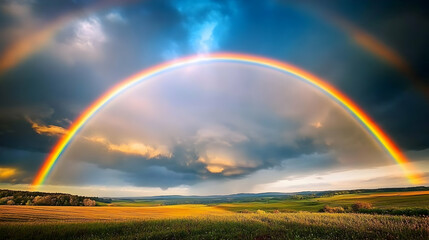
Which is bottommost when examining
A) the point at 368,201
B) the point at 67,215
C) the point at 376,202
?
the point at 376,202

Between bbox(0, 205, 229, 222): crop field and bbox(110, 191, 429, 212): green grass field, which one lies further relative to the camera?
bbox(110, 191, 429, 212): green grass field

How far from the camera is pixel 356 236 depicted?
10.7m

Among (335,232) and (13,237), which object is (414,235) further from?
(13,237)

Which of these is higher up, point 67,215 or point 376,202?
point 67,215

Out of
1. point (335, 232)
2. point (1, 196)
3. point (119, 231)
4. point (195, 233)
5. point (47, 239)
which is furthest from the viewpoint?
point (1, 196)

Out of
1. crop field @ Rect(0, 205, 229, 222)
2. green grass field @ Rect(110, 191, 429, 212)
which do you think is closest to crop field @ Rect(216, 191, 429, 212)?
green grass field @ Rect(110, 191, 429, 212)

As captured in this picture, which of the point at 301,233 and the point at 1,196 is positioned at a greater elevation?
the point at 1,196

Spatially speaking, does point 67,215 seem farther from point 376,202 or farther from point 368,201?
point 368,201

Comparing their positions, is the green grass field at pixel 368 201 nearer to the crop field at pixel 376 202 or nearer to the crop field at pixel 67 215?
the crop field at pixel 376 202

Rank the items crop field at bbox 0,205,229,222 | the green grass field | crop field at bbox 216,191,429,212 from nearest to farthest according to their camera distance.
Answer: crop field at bbox 0,205,229,222, crop field at bbox 216,191,429,212, the green grass field

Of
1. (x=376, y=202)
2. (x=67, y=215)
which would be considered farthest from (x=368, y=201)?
(x=67, y=215)

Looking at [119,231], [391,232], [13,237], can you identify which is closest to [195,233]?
[119,231]

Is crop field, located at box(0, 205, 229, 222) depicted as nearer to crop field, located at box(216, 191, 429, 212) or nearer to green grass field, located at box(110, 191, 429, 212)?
green grass field, located at box(110, 191, 429, 212)

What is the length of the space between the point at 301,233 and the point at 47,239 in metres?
17.3
